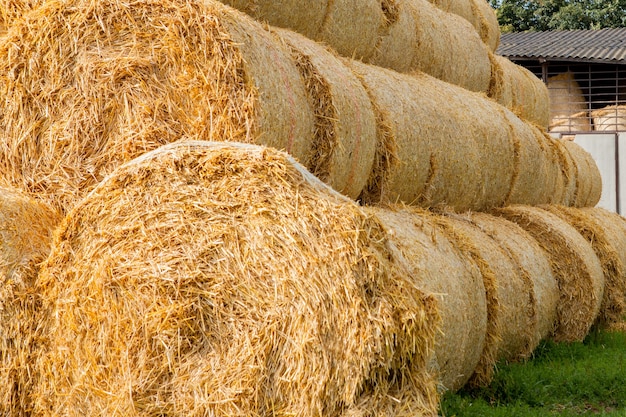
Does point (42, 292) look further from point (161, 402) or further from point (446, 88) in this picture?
point (446, 88)

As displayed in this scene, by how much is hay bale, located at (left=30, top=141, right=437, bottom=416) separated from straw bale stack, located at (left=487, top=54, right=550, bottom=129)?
222 inches

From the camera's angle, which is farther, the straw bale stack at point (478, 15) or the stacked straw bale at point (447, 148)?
the straw bale stack at point (478, 15)

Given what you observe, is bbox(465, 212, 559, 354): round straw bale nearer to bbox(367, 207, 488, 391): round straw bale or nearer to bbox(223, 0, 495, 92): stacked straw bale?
bbox(367, 207, 488, 391): round straw bale

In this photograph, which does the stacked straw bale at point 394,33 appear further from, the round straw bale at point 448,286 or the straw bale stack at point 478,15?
the round straw bale at point 448,286

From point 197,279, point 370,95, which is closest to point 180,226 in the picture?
point 197,279

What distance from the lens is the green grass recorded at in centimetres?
498

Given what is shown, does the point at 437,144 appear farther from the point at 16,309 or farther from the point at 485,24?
the point at 485,24

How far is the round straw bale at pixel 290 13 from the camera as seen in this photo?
15.6ft

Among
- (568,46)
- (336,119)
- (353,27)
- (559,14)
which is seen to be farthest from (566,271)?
(559,14)

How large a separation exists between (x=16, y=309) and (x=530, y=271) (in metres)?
4.22

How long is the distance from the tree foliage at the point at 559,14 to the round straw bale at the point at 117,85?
28919mm

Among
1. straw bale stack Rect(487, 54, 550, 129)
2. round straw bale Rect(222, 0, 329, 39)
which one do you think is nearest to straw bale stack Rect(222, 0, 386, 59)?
round straw bale Rect(222, 0, 329, 39)

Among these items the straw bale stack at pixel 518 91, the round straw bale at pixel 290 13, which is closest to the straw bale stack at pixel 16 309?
the round straw bale at pixel 290 13

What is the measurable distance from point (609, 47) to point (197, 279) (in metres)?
17.8
